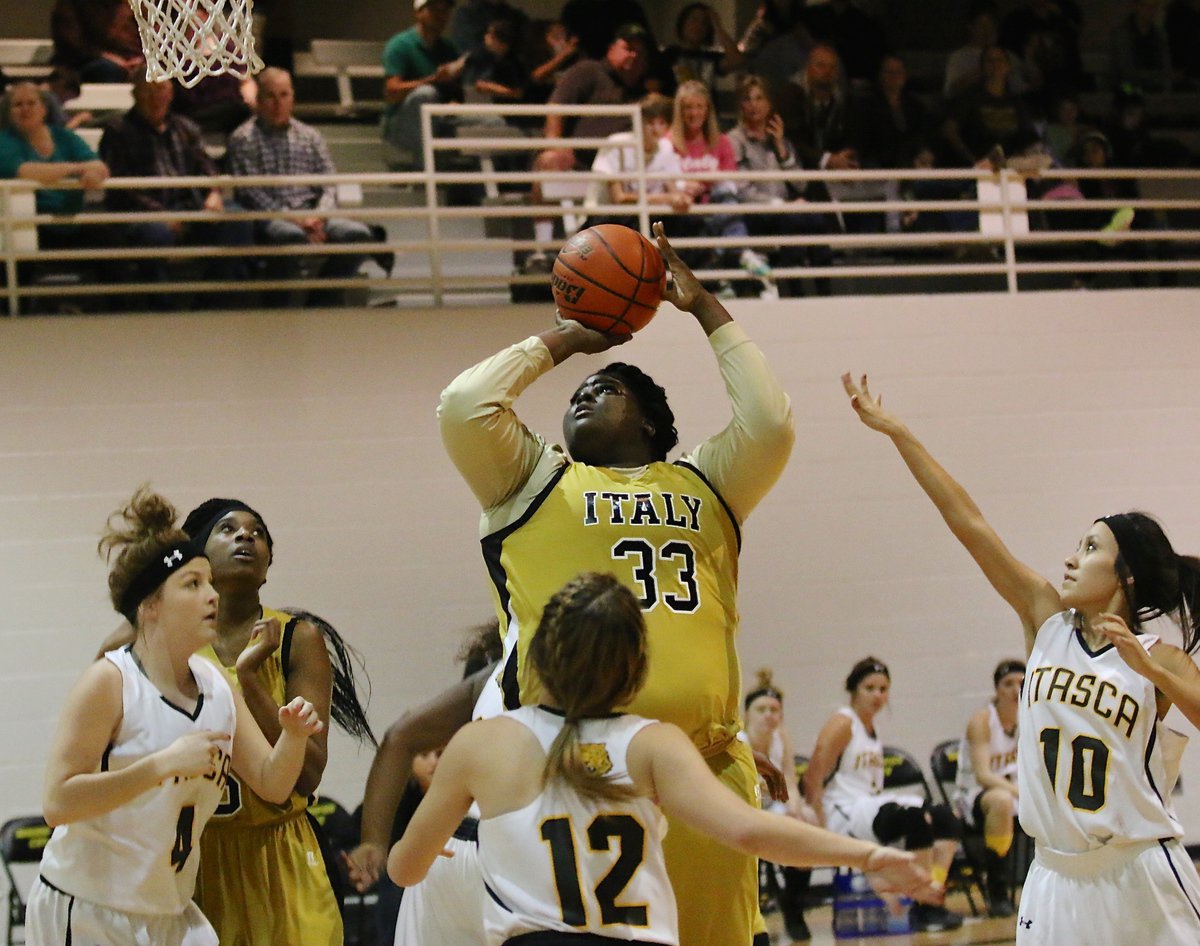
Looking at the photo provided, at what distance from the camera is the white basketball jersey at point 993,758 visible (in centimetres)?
830

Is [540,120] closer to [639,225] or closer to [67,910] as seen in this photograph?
[639,225]

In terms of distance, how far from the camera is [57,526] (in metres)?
7.75

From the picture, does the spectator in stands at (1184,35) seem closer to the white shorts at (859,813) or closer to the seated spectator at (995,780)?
the seated spectator at (995,780)

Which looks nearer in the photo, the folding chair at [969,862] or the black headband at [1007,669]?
the folding chair at [969,862]

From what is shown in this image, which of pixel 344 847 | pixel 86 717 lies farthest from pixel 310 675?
pixel 344 847

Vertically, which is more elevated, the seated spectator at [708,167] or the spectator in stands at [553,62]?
the spectator in stands at [553,62]

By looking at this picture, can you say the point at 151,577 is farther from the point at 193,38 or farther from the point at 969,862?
the point at 969,862

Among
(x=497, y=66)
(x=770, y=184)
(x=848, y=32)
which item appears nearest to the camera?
(x=770, y=184)

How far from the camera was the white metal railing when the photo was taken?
26.3 feet

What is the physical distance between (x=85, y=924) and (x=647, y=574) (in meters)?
1.57

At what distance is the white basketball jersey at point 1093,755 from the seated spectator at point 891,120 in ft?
21.1

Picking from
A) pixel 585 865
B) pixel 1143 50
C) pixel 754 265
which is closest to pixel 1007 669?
pixel 754 265

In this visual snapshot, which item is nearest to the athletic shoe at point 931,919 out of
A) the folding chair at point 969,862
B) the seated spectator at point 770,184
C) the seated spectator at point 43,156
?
the folding chair at point 969,862

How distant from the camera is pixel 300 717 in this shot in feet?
12.4
